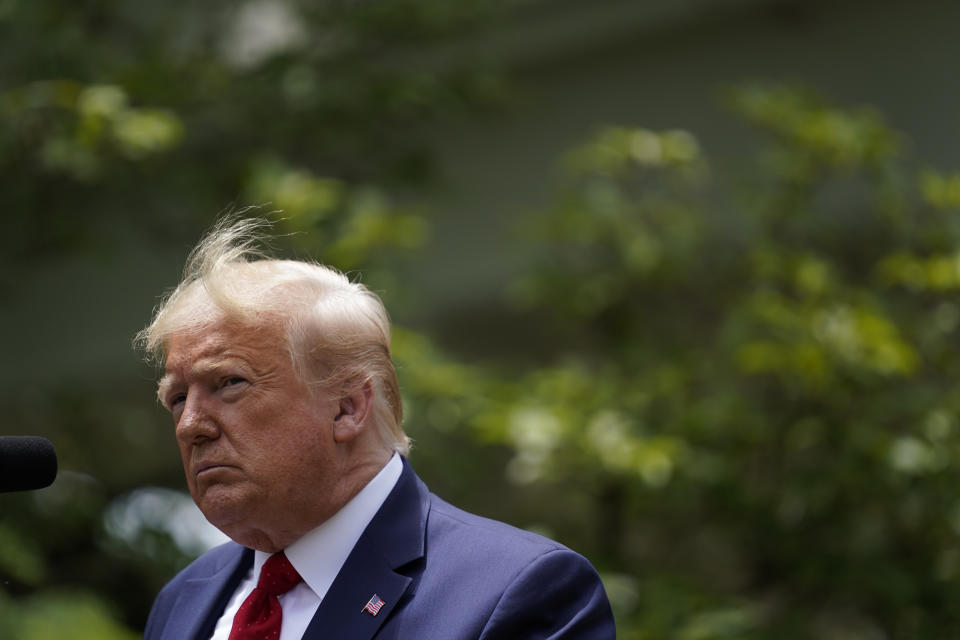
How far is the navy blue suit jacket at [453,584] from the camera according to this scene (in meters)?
1.68

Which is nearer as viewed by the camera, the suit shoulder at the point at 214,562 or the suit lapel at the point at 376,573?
the suit lapel at the point at 376,573

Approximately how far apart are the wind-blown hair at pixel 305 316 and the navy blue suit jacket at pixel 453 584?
0.18 m

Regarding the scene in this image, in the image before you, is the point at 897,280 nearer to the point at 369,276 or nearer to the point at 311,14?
the point at 369,276

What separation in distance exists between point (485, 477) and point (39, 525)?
1.72 metres

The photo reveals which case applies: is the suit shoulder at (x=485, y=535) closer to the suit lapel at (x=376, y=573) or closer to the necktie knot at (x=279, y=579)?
the suit lapel at (x=376, y=573)

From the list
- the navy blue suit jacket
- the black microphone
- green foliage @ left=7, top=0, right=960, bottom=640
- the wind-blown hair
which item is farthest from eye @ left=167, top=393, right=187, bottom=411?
green foliage @ left=7, top=0, right=960, bottom=640

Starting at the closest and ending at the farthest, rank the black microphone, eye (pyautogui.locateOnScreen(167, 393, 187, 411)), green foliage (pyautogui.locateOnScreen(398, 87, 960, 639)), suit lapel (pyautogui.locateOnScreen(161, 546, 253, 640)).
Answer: the black microphone, eye (pyautogui.locateOnScreen(167, 393, 187, 411)), suit lapel (pyautogui.locateOnScreen(161, 546, 253, 640)), green foliage (pyautogui.locateOnScreen(398, 87, 960, 639))

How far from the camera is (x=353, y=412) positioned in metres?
1.87

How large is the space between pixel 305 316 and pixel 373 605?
475 mm

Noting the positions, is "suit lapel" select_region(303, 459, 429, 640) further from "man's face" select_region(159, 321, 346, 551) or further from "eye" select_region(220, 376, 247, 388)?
Result: "eye" select_region(220, 376, 247, 388)

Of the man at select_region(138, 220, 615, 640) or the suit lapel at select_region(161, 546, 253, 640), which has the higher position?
the man at select_region(138, 220, 615, 640)

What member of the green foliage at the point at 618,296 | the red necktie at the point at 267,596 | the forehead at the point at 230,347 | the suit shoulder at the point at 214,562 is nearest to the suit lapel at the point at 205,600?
the suit shoulder at the point at 214,562

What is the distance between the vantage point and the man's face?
69.4 inches

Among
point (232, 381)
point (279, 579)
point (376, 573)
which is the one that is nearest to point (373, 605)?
point (376, 573)
